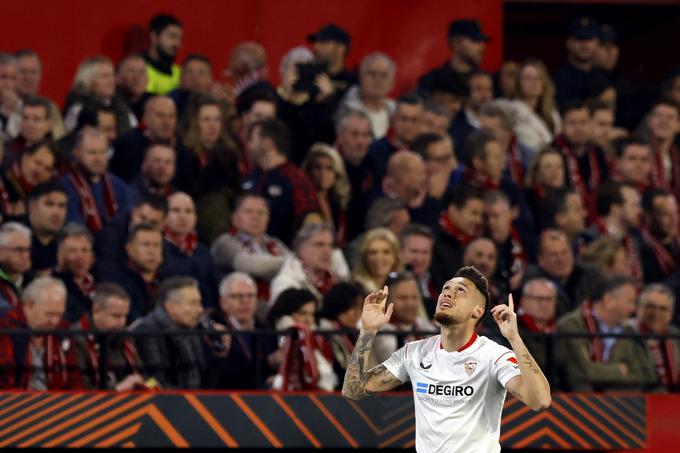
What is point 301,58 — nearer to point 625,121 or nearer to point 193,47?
point 193,47

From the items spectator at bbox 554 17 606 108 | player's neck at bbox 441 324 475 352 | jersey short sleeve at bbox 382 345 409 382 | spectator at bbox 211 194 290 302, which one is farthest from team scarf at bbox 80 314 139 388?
spectator at bbox 554 17 606 108

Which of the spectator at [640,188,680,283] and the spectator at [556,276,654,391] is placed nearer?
the spectator at [556,276,654,391]

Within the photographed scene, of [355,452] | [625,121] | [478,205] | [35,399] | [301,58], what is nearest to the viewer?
[35,399]

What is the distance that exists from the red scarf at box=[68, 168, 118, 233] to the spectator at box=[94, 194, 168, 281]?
23 centimetres

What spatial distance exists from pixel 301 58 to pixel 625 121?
12.8 feet

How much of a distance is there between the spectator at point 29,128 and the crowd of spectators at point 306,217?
16 mm

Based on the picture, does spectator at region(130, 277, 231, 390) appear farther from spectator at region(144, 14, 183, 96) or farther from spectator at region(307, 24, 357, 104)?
spectator at region(307, 24, 357, 104)

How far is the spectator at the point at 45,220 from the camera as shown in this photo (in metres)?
12.0

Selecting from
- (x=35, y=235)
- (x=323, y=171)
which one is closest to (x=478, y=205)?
(x=323, y=171)

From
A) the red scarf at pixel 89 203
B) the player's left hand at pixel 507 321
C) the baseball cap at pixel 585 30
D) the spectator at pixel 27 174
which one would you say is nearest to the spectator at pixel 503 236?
the red scarf at pixel 89 203

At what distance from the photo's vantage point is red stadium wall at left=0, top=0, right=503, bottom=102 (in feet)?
54.3

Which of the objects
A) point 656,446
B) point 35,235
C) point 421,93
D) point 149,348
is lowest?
point 656,446

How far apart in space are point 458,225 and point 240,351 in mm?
2415

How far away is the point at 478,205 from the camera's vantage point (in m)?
13.4
